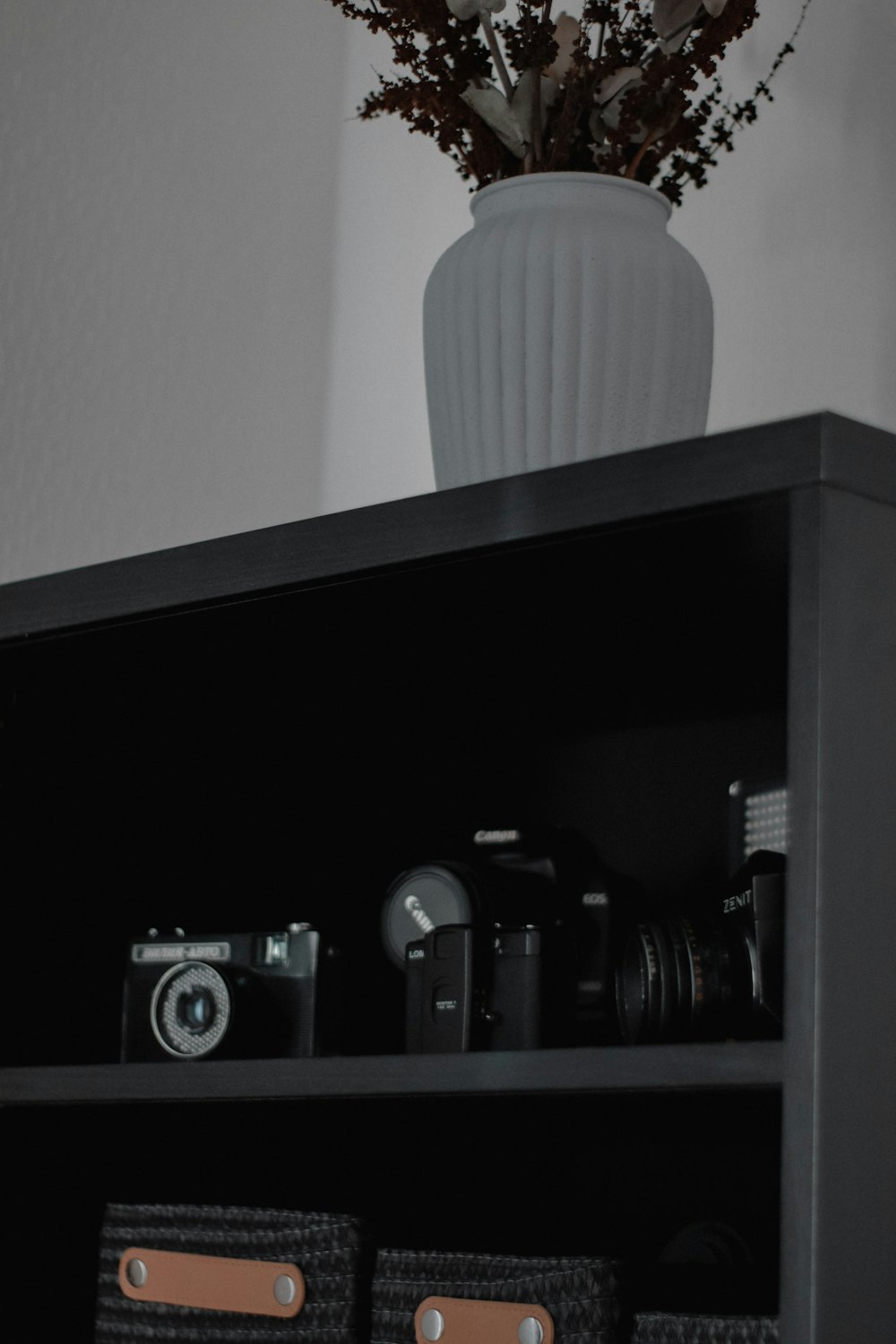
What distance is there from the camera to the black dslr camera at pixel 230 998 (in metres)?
1.09

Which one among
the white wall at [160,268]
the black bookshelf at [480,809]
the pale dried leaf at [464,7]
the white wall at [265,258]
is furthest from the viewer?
the white wall at [160,268]

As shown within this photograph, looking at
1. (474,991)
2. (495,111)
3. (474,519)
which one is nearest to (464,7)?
(495,111)

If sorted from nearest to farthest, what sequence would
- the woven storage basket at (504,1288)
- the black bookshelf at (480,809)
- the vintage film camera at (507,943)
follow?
the black bookshelf at (480,809) → the woven storage basket at (504,1288) → the vintage film camera at (507,943)

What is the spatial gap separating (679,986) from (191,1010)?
345 millimetres

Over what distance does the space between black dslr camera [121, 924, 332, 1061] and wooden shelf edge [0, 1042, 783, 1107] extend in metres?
0.09

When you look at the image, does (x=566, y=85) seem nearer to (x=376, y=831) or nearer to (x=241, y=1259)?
(x=376, y=831)

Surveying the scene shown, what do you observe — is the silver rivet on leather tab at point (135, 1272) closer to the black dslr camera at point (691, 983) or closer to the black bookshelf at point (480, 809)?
the black bookshelf at point (480, 809)

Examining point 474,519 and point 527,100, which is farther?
point 527,100

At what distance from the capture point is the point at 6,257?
4.97 feet

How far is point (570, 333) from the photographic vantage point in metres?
1.07

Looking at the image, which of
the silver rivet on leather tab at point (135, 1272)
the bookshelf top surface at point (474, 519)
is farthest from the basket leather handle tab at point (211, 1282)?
the bookshelf top surface at point (474, 519)

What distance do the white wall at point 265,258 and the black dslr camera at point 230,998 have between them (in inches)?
20.6

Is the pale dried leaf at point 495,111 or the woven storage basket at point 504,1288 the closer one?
the woven storage basket at point 504,1288

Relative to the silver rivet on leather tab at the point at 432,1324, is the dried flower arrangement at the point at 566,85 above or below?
above
